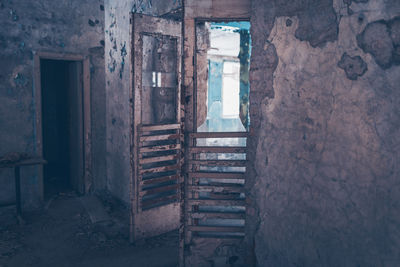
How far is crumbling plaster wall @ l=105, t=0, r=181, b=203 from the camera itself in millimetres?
4750

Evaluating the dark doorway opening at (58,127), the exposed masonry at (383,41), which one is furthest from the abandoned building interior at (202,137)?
the dark doorway opening at (58,127)

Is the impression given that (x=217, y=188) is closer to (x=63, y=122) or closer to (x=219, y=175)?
(x=219, y=175)

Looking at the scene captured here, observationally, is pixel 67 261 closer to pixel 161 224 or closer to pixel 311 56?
pixel 161 224

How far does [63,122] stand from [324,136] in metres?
6.30

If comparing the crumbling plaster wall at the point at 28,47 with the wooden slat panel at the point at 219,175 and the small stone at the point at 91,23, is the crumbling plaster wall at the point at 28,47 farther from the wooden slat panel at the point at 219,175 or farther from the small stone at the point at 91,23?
the wooden slat panel at the point at 219,175

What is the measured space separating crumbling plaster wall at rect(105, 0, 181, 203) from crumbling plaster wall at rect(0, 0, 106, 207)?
1.17 feet

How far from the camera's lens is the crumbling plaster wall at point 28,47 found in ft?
15.1

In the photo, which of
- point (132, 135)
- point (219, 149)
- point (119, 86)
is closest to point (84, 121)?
point (119, 86)

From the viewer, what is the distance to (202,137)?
9.73 ft

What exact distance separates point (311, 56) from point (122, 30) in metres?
3.40

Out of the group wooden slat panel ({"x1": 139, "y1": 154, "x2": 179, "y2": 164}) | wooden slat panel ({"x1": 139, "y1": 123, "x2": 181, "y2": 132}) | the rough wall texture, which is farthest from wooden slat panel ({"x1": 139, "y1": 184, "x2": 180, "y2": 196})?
the rough wall texture

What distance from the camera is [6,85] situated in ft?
15.1

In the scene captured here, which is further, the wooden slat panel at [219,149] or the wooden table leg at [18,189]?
the wooden table leg at [18,189]

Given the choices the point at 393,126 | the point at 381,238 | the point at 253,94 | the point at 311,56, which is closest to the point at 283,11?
the point at 311,56
